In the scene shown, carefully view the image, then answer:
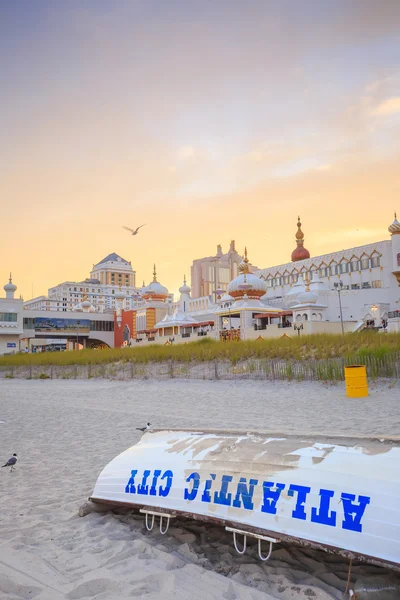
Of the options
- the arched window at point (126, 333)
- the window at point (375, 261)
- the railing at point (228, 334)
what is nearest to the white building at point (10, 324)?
the arched window at point (126, 333)

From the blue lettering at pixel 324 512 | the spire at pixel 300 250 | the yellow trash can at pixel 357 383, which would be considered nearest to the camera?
the blue lettering at pixel 324 512

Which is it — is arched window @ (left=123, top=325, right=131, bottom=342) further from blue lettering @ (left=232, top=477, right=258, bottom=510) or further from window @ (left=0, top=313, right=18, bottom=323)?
blue lettering @ (left=232, top=477, right=258, bottom=510)

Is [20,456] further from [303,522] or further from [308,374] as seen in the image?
[308,374]

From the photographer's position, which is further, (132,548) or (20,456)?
(20,456)

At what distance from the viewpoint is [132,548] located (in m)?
4.26

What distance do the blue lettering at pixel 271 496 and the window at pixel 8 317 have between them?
164 feet

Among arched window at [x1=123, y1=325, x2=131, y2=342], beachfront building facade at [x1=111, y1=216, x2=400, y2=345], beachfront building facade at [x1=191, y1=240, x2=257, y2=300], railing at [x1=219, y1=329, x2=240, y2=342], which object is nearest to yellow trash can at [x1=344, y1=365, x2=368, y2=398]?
beachfront building facade at [x1=111, y1=216, x2=400, y2=345]

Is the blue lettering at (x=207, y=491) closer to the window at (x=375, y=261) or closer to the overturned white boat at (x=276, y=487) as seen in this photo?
the overturned white boat at (x=276, y=487)

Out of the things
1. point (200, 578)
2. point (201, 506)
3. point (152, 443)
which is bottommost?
point (200, 578)

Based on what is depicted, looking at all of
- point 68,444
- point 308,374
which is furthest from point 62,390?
point 68,444

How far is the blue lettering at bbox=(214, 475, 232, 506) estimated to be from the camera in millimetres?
3988

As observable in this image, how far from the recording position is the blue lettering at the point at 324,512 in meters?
3.47

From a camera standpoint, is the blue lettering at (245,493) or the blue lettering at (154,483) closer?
the blue lettering at (245,493)

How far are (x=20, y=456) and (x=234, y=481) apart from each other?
543cm
